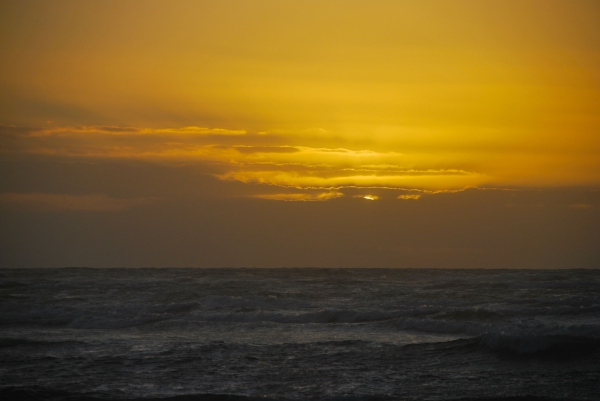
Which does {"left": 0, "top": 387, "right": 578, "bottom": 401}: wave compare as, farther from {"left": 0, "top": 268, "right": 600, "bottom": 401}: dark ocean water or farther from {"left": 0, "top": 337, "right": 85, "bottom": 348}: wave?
{"left": 0, "top": 337, "right": 85, "bottom": 348}: wave

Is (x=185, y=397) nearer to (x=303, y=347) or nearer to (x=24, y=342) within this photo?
(x=303, y=347)

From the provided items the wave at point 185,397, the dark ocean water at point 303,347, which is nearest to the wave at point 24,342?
the dark ocean water at point 303,347

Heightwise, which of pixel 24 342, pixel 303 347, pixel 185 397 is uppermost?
pixel 185 397

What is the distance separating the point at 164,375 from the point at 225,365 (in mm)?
1793

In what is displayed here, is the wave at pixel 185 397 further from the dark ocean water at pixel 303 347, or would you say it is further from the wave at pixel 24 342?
the wave at pixel 24 342

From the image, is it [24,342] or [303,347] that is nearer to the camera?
[303,347]

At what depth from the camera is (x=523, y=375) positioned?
15.0 meters

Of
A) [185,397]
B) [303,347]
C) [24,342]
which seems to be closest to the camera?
[185,397]

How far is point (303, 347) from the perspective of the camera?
18.8 m

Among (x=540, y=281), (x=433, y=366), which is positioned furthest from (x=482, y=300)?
(x=433, y=366)

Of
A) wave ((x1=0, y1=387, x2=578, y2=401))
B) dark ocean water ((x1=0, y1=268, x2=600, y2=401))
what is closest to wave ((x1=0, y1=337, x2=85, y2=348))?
dark ocean water ((x1=0, y1=268, x2=600, y2=401))

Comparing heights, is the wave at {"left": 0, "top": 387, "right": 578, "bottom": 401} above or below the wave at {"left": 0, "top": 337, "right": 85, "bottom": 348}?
above

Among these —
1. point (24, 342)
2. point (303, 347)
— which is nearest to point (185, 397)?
point (303, 347)

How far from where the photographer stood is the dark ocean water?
13.7 m
